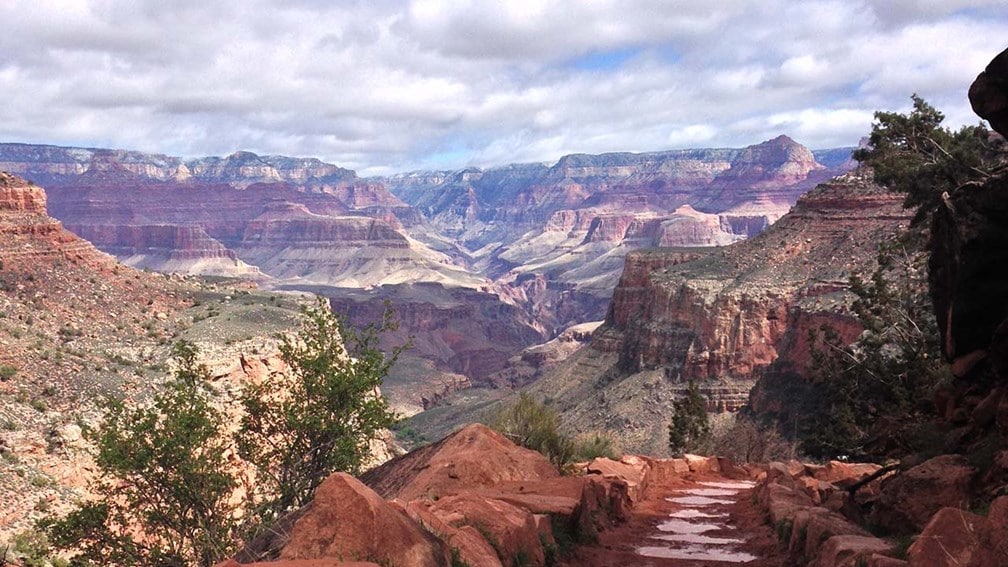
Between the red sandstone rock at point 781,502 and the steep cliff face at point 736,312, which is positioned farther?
the steep cliff face at point 736,312

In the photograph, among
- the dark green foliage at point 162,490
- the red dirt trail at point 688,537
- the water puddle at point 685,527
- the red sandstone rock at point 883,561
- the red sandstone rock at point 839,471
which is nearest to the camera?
the red sandstone rock at point 883,561

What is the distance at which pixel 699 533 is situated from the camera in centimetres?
2409

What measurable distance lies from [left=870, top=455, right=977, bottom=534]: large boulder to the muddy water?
4.17 metres

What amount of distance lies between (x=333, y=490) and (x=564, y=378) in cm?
10415

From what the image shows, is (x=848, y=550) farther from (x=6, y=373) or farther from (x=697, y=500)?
(x=6, y=373)

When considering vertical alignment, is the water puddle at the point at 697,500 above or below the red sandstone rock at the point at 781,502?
below

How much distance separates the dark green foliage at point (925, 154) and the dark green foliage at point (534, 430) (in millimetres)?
14727

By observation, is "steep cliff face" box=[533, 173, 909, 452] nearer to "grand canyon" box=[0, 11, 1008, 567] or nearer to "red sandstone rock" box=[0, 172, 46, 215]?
"grand canyon" box=[0, 11, 1008, 567]

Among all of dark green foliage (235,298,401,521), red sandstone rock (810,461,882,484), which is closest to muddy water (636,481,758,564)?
red sandstone rock (810,461,882,484)

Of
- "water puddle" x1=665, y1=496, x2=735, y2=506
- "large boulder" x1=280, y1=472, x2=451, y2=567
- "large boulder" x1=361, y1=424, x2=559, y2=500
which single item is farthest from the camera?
"water puddle" x1=665, y1=496, x2=735, y2=506

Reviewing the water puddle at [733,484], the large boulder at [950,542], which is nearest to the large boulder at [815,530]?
the large boulder at [950,542]

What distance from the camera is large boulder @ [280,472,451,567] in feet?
39.1

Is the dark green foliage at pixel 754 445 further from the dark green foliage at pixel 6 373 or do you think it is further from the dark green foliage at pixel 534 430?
the dark green foliage at pixel 6 373

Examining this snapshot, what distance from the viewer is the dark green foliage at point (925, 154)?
28.8m
